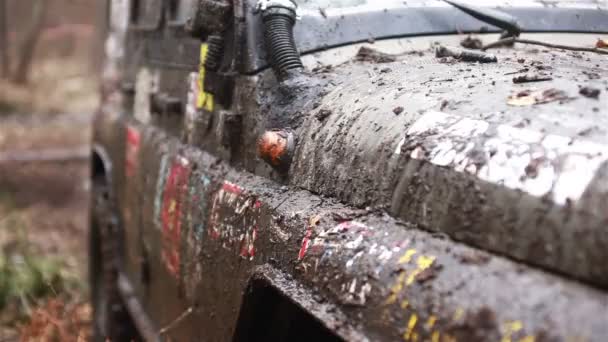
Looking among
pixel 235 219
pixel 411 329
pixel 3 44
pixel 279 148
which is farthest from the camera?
pixel 3 44

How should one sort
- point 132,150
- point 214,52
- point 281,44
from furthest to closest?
point 132,150
point 214,52
point 281,44

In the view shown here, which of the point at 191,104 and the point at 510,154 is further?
the point at 191,104

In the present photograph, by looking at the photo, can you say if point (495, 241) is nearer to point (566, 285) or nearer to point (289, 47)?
point (566, 285)

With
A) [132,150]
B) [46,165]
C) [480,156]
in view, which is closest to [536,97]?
[480,156]

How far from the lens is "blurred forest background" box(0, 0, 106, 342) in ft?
14.5

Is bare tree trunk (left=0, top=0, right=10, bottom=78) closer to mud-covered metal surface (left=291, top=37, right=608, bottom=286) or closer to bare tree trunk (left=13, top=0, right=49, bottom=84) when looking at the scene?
bare tree trunk (left=13, top=0, right=49, bottom=84)

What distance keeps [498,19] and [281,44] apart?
0.85 meters

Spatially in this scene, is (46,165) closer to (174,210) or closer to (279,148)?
(174,210)

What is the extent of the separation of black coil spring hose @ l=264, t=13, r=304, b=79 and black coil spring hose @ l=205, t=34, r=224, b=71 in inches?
7.2

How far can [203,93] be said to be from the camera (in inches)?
103

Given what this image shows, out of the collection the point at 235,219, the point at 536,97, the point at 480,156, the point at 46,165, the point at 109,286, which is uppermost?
the point at 536,97

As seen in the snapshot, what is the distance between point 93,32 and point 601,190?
22.5 meters

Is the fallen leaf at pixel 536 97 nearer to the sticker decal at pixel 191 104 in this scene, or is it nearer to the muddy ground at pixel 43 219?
the sticker decal at pixel 191 104

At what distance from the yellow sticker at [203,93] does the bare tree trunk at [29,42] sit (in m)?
15.8
